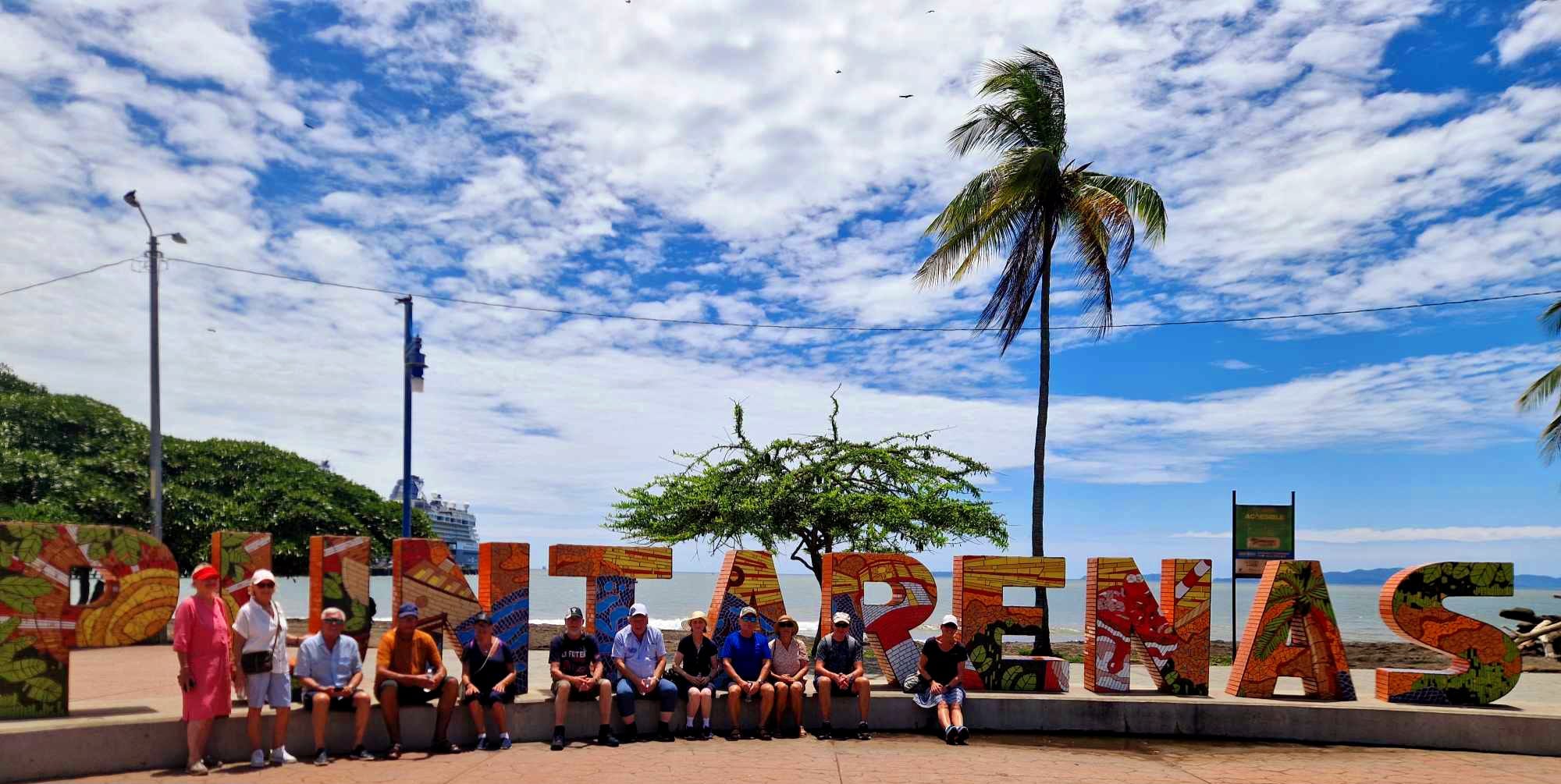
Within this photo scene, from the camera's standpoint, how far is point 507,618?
1130 centimetres

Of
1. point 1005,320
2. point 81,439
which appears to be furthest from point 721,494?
point 81,439

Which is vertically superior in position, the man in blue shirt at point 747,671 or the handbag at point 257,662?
the handbag at point 257,662

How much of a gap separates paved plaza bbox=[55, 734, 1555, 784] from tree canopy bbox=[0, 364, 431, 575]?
18342 mm

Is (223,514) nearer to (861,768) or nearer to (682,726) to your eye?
(682,726)

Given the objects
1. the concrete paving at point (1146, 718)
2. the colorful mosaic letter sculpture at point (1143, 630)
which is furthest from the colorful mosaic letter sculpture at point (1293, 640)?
the colorful mosaic letter sculpture at point (1143, 630)

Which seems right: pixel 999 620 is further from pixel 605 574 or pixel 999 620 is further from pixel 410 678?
pixel 410 678

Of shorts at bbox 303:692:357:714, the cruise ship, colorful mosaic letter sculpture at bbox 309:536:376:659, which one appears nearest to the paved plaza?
shorts at bbox 303:692:357:714

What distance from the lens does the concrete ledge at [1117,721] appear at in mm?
9438

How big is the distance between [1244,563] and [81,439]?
30.0 meters

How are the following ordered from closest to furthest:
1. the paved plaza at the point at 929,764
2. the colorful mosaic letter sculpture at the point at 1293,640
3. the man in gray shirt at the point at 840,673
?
the paved plaza at the point at 929,764
the man in gray shirt at the point at 840,673
the colorful mosaic letter sculpture at the point at 1293,640

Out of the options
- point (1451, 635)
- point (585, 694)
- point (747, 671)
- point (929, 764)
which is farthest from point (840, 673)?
point (1451, 635)

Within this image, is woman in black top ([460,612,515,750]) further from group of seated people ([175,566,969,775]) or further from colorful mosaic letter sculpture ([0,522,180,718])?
colorful mosaic letter sculpture ([0,522,180,718])

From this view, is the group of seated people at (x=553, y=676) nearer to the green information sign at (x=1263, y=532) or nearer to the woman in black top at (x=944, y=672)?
the woman in black top at (x=944, y=672)

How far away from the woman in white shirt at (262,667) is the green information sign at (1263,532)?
1470 centimetres
